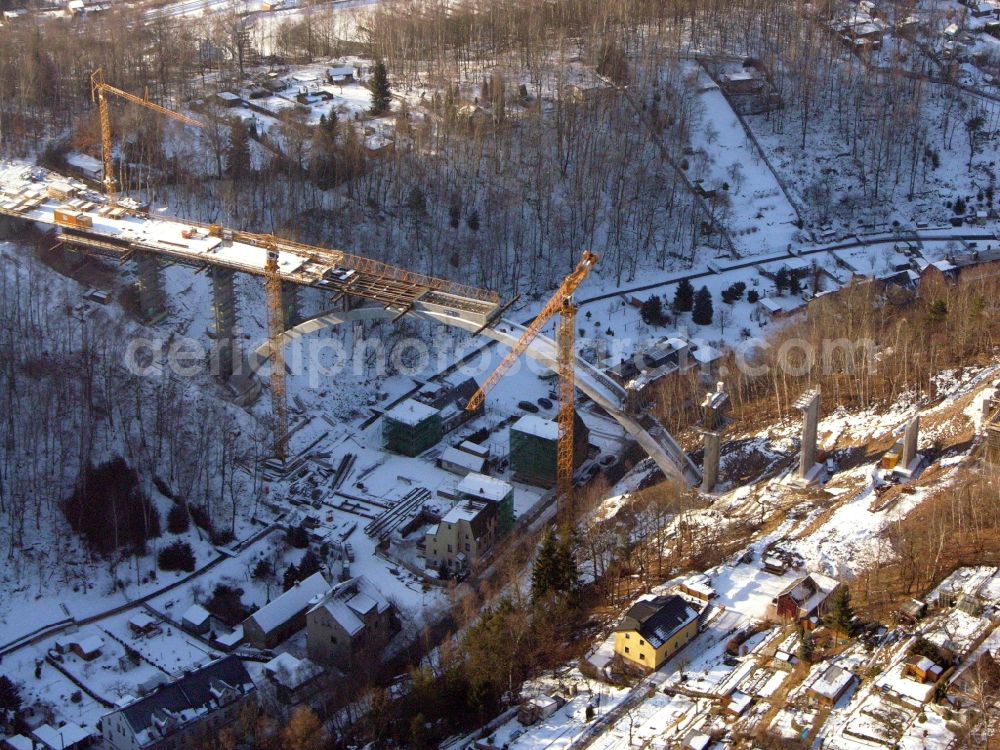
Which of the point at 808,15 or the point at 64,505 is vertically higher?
the point at 808,15

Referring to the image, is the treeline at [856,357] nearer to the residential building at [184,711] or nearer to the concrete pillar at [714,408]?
the concrete pillar at [714,408]

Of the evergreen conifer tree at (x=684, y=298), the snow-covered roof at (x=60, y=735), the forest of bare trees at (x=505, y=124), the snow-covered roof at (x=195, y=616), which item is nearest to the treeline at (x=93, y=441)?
the snow-covered roof at (x=195, y=616)

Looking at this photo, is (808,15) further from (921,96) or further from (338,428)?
(338,428)

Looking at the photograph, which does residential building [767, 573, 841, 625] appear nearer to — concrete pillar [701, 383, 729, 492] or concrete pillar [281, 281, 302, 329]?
concrete pillar [701, 383, 729, 492]

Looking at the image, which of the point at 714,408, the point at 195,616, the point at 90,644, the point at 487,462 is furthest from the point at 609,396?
the point at 90,644

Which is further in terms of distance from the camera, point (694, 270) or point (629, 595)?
point (694, 270)

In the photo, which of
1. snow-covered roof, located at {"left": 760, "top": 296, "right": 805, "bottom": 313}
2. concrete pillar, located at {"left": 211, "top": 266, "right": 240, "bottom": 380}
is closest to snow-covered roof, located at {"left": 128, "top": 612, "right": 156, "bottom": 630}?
concrete pillar, located at {"left": 211, "top": 266, "right": 240, "bottom": 380}

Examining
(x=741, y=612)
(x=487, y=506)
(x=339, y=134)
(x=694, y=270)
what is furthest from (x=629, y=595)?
(x=339, y=134)
